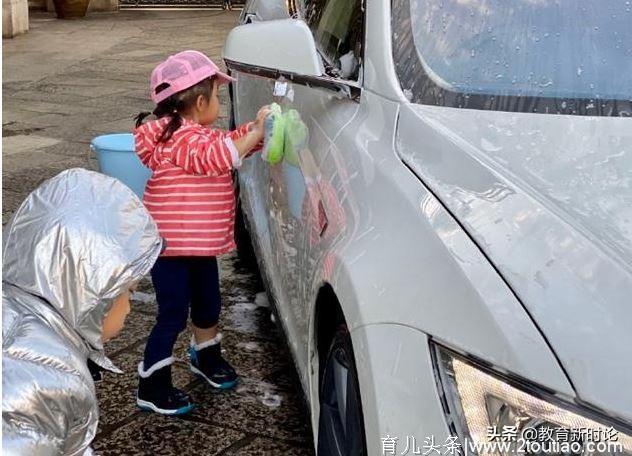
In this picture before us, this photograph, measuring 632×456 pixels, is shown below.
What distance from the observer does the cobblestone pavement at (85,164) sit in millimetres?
3570

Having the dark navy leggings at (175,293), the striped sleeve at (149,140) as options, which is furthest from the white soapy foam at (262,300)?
the striped sleeve at (149,140)

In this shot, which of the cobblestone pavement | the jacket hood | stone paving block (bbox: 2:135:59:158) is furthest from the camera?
stone paving block (bbox: 2:135:59:158)

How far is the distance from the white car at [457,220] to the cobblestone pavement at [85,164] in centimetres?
50

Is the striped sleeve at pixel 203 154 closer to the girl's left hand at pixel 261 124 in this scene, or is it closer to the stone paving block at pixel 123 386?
the girl's left hand at pixel 261 124

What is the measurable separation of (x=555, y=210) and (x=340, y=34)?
4.46 feet

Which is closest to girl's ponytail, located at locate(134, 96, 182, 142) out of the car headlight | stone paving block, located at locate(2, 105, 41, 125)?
the car headlight

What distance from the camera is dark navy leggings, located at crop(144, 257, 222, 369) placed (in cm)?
359

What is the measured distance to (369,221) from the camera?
2.34 m

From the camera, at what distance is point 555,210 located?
2041 mm

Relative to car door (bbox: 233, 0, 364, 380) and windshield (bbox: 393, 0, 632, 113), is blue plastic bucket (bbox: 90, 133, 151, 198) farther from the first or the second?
windshield (bbox: 393, 0, 632, 113)

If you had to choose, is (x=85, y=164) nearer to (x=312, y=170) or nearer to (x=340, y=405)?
(x=312, y=170)

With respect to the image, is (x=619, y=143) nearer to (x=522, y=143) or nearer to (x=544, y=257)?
(x=522, y=143)

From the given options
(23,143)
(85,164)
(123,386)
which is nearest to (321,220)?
(123,386)

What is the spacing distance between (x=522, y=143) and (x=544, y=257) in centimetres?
52
